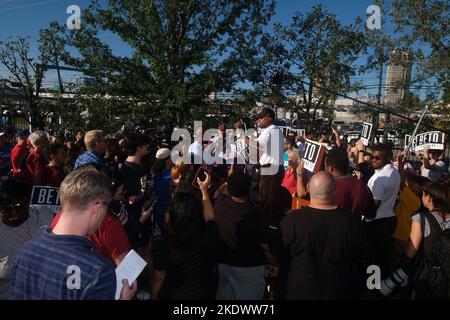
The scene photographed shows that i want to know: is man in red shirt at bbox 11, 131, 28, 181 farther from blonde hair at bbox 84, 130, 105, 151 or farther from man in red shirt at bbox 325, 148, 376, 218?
man in red shirt at bbox 325, 148, 376, 218

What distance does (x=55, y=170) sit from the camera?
496 centimetres

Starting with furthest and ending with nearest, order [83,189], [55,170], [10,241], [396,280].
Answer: [55,170] < [396,280] < [10,241] < [83,189]

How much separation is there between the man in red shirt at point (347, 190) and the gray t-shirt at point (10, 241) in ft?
9.58

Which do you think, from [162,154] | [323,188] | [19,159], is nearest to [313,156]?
[323,188]

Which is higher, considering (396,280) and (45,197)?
(45,197)

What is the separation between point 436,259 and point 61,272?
9.12 feet

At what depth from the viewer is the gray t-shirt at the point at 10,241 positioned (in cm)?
254

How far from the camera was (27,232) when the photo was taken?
2.68 m

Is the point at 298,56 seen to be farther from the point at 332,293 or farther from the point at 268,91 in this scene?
the point at 332,293

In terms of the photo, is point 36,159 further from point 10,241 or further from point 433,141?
point 433,141

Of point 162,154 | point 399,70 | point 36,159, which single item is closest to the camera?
point 36,159
